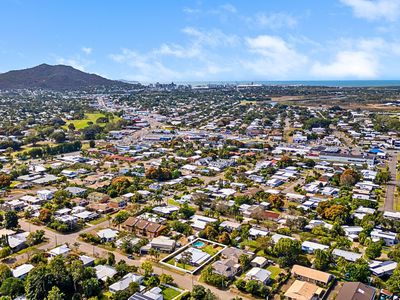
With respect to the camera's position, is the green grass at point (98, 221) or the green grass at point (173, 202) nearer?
the green grass at point (98, 221)

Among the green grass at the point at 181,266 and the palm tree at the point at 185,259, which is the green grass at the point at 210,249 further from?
the green grass at the point at 181,266

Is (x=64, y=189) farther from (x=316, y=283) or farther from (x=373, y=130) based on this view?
(x=373, y=130)

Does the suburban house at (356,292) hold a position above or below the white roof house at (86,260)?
below

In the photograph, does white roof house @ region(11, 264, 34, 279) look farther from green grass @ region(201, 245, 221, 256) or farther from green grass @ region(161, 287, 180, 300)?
green grass @ region(201, 245, 221, 256)

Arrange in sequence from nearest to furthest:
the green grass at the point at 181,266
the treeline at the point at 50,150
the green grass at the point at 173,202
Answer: the green grass at the point at 181,266
the green grass at the point at 173,202
the treeline at the point at 50,150

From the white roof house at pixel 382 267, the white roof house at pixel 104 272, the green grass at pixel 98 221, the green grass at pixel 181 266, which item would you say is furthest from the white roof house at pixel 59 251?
the white roof house at pixel 382 267

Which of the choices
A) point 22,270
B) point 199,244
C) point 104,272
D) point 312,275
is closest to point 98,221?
point 22,270

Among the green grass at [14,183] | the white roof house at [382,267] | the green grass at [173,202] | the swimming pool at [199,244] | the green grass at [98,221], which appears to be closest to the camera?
the white roof house at [382,267]
